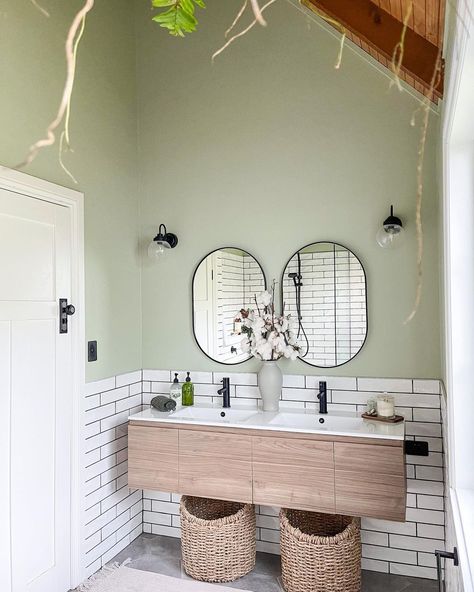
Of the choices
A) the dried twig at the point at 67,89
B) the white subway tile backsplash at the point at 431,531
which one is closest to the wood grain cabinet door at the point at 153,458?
the white subway tile backsplash at the point at 431,531

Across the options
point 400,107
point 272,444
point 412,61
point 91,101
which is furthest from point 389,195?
point 91,101

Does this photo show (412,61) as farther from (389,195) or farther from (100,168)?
(100,168)

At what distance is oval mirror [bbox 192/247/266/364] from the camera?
3.11 meters

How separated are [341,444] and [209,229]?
5.08ft

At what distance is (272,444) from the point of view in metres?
2.55

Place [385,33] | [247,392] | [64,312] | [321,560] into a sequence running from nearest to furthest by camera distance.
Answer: [385,33]
[321,560]
[64,312]
[247,392]

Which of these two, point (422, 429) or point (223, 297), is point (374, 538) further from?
point (223, 297)

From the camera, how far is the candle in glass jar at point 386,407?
2664 mm

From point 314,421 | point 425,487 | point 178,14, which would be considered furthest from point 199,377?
point 178,14

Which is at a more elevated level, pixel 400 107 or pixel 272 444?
pixel 400 107

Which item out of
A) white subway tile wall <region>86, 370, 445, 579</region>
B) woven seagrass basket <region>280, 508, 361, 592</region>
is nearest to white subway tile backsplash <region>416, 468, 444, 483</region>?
white subway tile wall <region>86, 370, 445, 579</region>

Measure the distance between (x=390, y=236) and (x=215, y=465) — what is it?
1.56m

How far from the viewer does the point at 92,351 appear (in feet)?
9.43

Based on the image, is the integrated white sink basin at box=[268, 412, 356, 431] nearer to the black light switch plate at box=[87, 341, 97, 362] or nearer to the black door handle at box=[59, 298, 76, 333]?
the black light switch plate at box=[87, 341, 97, 362]
